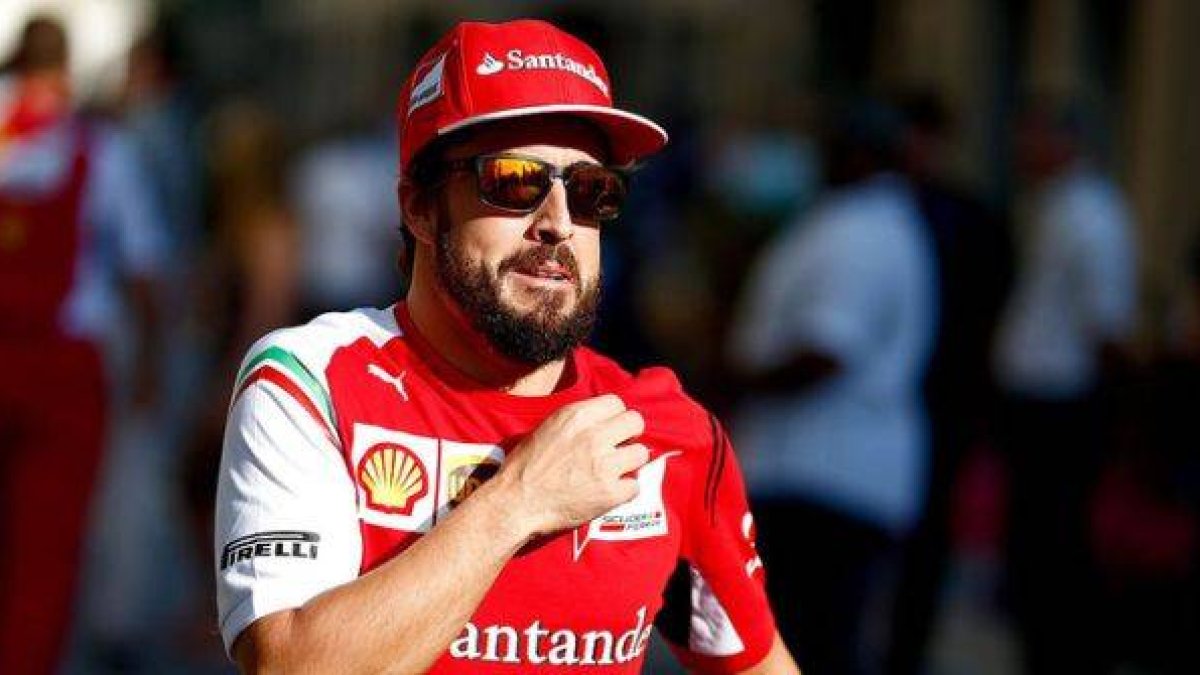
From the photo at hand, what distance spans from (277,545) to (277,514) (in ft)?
0.16

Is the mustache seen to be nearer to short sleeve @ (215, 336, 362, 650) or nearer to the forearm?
short sleeve @ (215, 336, 362, 650)

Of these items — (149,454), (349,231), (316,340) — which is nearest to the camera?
(316,340)

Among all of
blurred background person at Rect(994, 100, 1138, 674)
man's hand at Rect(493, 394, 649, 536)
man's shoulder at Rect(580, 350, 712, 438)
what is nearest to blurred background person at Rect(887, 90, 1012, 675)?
blurred background person at Rect(994, 100, 1138, 674)

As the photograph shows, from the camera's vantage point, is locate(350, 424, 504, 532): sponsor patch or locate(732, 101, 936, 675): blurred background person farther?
locate(732, 101, 936, 675): blurred background person

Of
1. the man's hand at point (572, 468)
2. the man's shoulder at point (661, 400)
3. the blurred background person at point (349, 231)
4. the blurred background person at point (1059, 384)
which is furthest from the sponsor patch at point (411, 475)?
the blurred background person at point (349, 231)

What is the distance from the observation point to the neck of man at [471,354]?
3.82 m

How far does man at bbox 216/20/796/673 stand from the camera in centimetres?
346

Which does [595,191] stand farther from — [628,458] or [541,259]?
[628,458]

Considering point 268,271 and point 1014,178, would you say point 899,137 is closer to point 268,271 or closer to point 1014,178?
point 268,271

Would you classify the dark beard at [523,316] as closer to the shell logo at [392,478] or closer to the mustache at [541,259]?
the mustache at [541,259]

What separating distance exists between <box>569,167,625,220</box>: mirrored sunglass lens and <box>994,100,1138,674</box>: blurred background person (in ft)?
17.8

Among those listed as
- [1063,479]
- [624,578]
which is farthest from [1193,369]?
[624,578]

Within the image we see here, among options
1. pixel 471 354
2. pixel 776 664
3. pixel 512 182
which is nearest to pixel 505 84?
pixel 512 182

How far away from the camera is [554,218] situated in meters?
3.79
